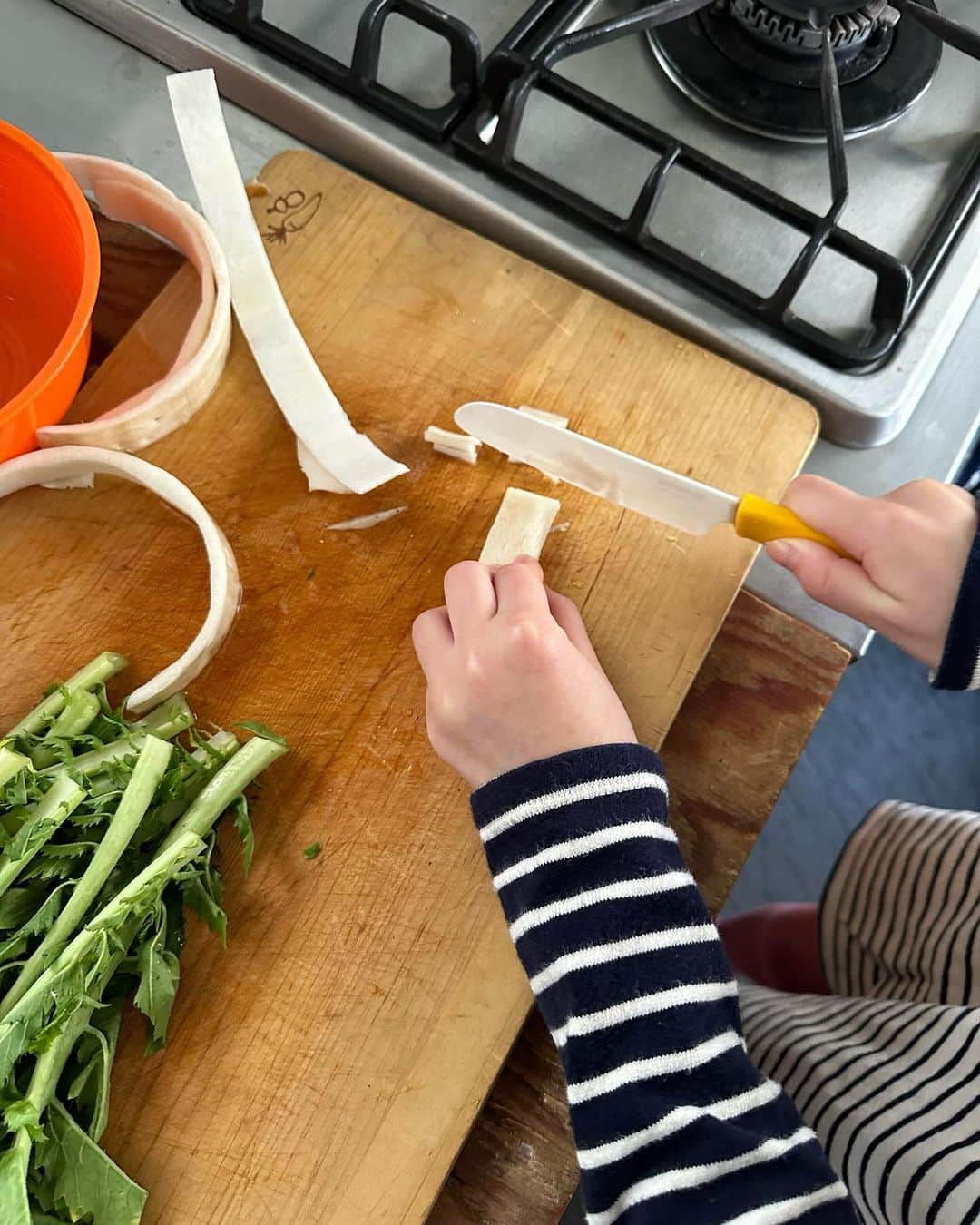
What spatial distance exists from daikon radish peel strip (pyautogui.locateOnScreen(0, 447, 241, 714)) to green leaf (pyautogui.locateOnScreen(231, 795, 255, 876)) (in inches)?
4.3

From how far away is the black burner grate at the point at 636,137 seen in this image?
87 centimetres

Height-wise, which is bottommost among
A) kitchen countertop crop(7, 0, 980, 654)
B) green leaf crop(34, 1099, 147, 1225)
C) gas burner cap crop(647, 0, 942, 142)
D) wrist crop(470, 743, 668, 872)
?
green leaf crop(34, 1099, 147, 1225)

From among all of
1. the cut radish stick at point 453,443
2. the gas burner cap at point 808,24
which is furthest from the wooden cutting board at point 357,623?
the gas burner cap at point 808,24

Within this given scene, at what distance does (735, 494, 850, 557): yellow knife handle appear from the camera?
0.79 metres

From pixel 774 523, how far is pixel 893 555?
8 cm

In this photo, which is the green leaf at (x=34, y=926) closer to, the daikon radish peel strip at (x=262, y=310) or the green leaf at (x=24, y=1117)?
the green leaf at (x=24, y=1117)

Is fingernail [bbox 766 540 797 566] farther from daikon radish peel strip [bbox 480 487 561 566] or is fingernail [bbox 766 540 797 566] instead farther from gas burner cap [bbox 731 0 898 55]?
gas burner cap [bbox 731 0 898 55]

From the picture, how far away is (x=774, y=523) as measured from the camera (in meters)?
0.79

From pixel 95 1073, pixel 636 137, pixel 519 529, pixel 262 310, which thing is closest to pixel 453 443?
pixel 519 529

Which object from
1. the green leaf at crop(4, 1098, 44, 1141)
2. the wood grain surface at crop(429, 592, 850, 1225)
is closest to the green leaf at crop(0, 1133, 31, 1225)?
the green leaf at crop(4, 1098, 44, 1141)

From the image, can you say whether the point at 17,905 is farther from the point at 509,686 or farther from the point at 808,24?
the point at 808,24

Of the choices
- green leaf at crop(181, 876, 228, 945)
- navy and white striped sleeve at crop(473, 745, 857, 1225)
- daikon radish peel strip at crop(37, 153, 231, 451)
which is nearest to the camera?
navy and white striped sleeve at crop(473, 745, 857, 1225)

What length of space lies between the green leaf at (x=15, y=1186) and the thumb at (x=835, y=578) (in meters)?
0.63

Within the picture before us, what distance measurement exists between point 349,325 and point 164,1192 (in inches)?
26.1
